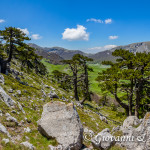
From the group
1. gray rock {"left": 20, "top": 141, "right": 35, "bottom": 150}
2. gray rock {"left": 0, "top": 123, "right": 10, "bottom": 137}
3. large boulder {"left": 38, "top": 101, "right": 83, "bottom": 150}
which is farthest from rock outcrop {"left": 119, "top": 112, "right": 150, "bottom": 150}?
gray rock {"left": 0, "top": 123, "right": 10, "bottom": 137}

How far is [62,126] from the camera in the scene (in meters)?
10.4

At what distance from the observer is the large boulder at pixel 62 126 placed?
968 centimetres

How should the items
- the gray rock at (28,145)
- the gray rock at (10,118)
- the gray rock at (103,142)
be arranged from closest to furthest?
the gray rock at (28,145) → the gray rock at (10,118) → the gray rock at (103,142)

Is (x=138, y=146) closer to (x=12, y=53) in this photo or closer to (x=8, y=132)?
(x=8, y=132)

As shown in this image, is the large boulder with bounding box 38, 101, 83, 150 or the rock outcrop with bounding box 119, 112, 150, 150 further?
the large boulder with bounding box 38, 101, 83, 150

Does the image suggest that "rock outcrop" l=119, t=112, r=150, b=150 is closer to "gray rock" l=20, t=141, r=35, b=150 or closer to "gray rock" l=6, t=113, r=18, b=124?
"gray rock" l=20, t=141, r=35, b=150

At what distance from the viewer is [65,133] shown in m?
9.99

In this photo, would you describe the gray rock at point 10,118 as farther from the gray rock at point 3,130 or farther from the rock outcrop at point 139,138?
the rock outcrop at point 139,138

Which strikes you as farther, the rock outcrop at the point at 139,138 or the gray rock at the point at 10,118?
the gray rock at the point at 10,118

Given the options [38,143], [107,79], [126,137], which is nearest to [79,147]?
[38,143]

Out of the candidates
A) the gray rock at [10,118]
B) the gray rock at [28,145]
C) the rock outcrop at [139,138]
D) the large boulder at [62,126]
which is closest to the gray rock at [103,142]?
the rock outcrop at [139,138]

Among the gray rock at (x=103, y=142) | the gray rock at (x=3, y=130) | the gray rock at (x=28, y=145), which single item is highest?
the gray rock at (x=3, y=130)

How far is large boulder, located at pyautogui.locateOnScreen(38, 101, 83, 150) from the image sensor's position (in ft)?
31.8

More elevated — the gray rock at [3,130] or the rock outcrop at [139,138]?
the gray rock at [3,130]
